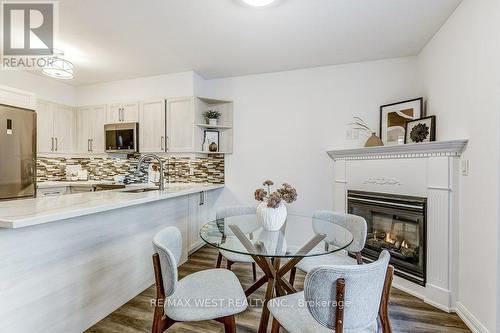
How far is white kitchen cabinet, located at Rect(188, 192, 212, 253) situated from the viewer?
10.5 feet

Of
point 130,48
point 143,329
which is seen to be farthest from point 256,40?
point 143,329

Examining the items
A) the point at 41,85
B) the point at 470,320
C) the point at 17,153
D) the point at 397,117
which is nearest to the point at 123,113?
the point at 41,85

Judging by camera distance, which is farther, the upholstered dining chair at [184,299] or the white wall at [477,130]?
the white wall at [477,130]

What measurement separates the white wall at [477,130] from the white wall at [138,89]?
298 cm

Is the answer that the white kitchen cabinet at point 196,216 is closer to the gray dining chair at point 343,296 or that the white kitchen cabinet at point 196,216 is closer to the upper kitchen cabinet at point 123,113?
the upper kitchen cabinet at point 123,113

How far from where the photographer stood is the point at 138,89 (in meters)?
3.86

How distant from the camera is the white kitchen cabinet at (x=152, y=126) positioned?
12.0ft

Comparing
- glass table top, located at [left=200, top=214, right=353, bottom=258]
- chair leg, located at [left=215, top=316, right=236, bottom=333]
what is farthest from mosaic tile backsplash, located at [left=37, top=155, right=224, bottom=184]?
chair leg, located at [left=215, top=316, right=236, bottom=333]

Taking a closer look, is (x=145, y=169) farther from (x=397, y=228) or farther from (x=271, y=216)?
(x=397, y=228)

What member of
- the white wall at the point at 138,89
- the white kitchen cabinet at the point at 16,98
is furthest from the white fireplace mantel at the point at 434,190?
the white kitchen cabinet at the point at 16,98

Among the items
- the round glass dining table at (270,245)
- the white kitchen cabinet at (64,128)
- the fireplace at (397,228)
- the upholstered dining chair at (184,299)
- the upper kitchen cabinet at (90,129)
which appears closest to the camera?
the upholstered dining chair at (184,299)

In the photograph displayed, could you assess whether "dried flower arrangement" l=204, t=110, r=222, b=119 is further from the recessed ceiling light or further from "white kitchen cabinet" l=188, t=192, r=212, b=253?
the recessed ceiling light

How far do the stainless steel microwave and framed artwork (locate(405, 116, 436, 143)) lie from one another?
3.62 metres

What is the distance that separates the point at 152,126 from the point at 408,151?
130 inches
